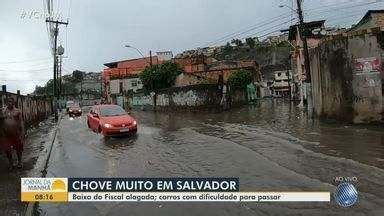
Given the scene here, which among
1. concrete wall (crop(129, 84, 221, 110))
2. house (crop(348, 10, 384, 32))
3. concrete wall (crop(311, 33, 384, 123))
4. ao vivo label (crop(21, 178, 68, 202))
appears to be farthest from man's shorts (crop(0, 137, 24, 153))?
concrete wall (crop(129, 84, 221, 110))

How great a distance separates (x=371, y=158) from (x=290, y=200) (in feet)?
17.7

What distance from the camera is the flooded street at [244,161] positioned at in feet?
26.9

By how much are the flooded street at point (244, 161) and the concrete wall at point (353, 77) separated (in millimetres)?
780

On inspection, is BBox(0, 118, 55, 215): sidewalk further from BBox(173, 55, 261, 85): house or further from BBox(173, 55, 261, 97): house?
BBox(173, 55, 261, 85): house

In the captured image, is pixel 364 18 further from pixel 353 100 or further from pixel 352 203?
pixel 352 203

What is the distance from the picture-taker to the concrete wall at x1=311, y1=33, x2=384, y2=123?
63.6ft

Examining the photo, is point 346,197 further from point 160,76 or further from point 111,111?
point 160,76

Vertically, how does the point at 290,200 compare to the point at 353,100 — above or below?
below

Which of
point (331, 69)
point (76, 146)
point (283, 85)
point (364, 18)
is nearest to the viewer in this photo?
point (76, 146)

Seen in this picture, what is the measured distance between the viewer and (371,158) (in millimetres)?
12711

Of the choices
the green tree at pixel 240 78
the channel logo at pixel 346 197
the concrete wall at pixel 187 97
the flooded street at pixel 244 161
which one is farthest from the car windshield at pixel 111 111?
the green tree at pixel 240 78

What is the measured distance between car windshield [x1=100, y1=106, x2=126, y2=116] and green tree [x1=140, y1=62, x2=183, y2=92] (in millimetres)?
34195

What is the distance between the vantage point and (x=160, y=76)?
57.8 m

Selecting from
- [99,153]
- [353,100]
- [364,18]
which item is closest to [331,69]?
[353,100]
